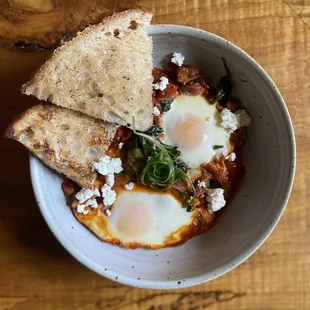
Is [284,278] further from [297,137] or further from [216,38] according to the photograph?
[216,38]

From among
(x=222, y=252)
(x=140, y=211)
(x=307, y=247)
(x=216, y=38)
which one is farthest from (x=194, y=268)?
(x=216, y=38)

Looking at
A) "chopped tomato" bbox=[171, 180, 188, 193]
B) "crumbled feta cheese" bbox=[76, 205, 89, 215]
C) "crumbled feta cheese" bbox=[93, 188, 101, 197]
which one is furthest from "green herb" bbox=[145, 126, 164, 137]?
"crumbled feta cheese" bbox=[76, 205, 89, 215]

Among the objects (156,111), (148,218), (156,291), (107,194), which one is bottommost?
(156,291)

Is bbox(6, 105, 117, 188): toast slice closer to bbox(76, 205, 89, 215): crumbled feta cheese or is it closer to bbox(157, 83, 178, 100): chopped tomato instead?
bbox(76, 205, 89, 215): crumbled feta cheese

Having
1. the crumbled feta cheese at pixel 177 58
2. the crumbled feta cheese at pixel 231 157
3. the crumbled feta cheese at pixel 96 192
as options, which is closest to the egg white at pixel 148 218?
the crumbled feta cheese at pixel 96 192

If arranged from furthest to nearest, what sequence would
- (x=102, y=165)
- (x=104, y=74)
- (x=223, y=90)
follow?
(x=223, y=90) → (x=102, y=165) → (x=104, y=74)

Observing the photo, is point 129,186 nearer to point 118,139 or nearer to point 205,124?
point 118,139

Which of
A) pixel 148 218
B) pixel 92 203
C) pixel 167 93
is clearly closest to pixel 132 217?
pixel 148 218
